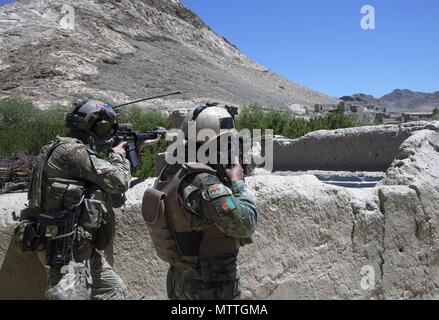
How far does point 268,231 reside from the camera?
3266 mm

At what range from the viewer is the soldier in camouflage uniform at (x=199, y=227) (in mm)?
2361

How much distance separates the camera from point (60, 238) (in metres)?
2.80

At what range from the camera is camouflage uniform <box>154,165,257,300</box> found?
89.8 inches

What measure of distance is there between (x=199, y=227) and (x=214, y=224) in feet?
0.23

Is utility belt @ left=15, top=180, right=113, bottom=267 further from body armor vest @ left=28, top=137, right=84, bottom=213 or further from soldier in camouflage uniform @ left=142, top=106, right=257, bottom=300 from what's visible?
soldier in camouflage uniform @ left=142, top=106, right=257, bottom=300

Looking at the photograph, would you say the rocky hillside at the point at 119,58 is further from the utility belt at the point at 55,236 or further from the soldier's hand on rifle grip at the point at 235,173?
the soldier's hand on rifle grip at the point at 235,173

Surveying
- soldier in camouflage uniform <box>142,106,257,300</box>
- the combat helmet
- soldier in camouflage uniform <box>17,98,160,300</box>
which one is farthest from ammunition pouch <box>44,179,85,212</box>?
soldier in camouflage uniform <box>142,106,257,300</box>

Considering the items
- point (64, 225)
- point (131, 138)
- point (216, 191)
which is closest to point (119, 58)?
point (131, 138)

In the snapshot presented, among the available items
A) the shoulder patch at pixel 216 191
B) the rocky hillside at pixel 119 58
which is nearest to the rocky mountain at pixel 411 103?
the rocky hillside at pixel 119 58

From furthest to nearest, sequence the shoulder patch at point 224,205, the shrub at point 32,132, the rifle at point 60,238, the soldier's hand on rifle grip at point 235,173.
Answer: the shrub at point 32,132
the rifle at point 60,238
the soldier's hand on rifle grip at point 235,173
the shoulder patch at point 224,205

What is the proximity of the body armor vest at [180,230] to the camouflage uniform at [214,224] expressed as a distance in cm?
2

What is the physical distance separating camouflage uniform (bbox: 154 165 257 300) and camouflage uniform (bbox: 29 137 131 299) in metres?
0.52

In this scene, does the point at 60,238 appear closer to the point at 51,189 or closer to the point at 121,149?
the point at 51,189
